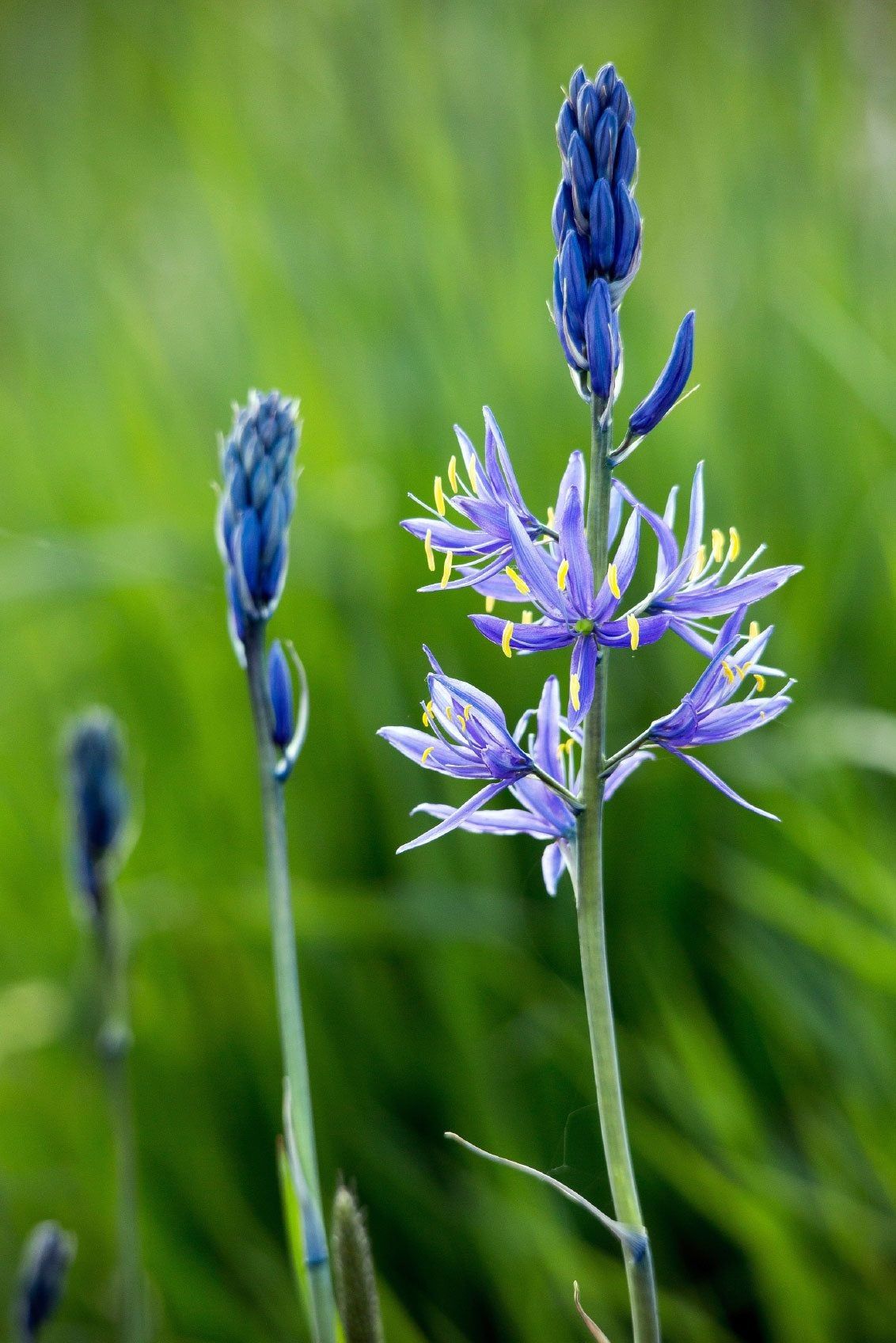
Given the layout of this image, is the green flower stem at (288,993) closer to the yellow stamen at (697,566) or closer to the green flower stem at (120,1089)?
the yellow stamen at (697,566)

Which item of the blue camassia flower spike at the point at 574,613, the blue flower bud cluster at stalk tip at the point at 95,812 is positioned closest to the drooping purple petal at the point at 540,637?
the blue camassia flower spike at the point at 574,613

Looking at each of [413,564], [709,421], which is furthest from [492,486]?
[709,421]

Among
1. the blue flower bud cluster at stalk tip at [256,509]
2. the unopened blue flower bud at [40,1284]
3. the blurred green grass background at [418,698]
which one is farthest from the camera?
the blurred green grass background at [418,698]

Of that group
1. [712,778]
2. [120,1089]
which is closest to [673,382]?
[712,778]

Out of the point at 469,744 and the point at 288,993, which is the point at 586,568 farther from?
the point at 288,993

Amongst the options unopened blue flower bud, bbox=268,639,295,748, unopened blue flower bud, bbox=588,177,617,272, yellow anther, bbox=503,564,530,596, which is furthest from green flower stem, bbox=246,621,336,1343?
unopened blue flower bud, bbox=588,177,617,272

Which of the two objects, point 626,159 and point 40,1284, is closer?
point 626,159
